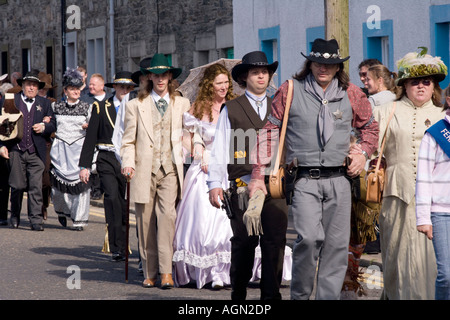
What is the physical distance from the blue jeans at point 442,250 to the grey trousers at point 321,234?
744 mm

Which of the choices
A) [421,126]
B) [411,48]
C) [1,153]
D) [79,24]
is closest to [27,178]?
[1,153]

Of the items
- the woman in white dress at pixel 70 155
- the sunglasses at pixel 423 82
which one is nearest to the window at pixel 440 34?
the woman in white dress at pixel 70 155

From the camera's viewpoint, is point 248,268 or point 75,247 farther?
point 75,247

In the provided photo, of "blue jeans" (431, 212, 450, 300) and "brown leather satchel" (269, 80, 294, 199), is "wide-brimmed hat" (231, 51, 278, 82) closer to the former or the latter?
"brown leather satchel" (269, 80, 294, 199)

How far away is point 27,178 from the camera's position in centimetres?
1589

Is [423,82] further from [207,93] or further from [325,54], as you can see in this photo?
[207,93]

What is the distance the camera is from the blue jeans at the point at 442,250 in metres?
7.24

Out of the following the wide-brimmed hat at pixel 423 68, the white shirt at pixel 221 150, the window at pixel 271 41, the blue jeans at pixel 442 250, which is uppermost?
the window at pixel 271 41

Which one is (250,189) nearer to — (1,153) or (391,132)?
(391,132)

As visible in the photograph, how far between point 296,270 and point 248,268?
0.98m

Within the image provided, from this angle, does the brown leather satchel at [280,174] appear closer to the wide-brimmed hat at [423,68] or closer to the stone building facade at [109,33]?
the wide-brimmed hat at [423,68]

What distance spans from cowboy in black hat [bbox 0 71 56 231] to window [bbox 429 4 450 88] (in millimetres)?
5590

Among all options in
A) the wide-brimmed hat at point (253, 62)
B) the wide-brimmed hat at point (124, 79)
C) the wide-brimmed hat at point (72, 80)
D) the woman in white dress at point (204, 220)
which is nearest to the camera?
the wide-brimmed hat at point (253, 62)
